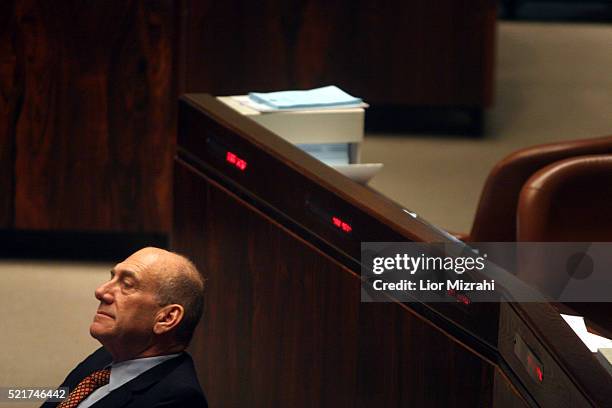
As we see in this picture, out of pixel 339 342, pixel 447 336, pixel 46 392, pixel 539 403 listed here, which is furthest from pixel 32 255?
pixel 539 403

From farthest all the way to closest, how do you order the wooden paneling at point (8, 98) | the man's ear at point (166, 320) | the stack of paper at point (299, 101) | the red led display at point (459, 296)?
the wooden paneling at point (8, 98)
the stack of paper at point (299, 101)
the man's ear at point (166, 320)
the red led display at point (459, 296)

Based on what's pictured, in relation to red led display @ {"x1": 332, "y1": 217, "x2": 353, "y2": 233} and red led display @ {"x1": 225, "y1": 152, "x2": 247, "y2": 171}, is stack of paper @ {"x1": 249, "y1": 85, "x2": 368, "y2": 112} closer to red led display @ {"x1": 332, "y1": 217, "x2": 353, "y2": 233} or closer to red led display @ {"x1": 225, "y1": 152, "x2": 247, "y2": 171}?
red led display @ {"x1": 225, "y1": 152, "x2": 247, "y2": 171}

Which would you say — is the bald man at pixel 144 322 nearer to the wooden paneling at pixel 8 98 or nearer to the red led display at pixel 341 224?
the red led display at pixel 341 224

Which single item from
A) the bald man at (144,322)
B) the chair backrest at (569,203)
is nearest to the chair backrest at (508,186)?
the chair backrest at (569,203)

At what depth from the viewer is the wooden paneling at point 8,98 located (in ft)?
14.6

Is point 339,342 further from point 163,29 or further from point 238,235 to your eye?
point 163,29

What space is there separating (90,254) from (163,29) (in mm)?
929

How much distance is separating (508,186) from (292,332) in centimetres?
115

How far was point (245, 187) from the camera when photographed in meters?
2.73

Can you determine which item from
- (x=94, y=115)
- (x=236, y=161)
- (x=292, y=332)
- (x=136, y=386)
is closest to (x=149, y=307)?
(x=136, y=386)

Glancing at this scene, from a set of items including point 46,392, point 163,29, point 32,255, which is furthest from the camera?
point 32,255

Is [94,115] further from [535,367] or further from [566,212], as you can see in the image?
[535,367]

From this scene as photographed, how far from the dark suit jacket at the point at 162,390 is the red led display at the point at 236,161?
0.51m

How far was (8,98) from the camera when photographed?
4539 mm
